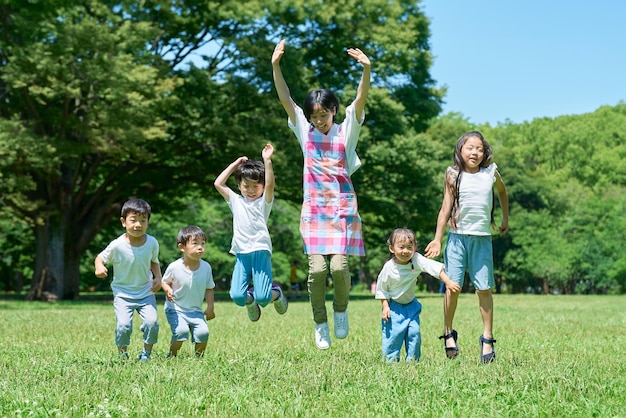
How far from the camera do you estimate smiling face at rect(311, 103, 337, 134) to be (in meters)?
6.96

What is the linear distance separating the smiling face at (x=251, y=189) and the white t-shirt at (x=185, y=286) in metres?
0.82

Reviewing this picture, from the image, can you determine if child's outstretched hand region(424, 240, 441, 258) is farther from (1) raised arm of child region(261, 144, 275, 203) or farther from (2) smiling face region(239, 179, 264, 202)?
(2) smiling face region(239, 179, 264, 202)

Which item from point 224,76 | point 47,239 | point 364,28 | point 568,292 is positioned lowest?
point 568,292

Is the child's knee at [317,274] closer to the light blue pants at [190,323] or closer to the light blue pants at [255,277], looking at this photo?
the light blue pants at [255,277]

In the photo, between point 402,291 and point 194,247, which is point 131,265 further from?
point 402,291

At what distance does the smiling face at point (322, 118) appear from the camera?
22.8ft

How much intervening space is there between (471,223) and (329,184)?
131 cm

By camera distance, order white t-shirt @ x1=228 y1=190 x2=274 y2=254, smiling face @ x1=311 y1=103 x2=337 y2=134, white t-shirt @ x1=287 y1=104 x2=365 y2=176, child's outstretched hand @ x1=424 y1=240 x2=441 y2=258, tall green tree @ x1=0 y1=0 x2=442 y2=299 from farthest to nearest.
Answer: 1. tall green tree @ x1=0 y1=0 x2=442 y2=299
2. white t-shirt @ x1=228 y1=190 x2=274 y2=254
3. white t-shirt @ x1=287 y1=104 x2=365 y2=176
4. smiling face @ x1=311 y1=103 x2=337 y2=134
5. child's outstretched hand @ x1=424 y1=240 x2=441 y2=258

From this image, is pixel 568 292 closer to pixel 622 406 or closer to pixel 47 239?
pixel 47 239

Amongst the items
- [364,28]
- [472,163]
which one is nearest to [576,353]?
[472,163]

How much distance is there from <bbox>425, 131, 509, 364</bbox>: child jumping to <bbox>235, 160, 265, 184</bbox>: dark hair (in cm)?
172

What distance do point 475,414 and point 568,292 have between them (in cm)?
5150

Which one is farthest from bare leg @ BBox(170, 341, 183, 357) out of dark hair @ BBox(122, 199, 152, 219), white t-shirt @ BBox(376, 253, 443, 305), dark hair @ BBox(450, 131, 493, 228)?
dark hair @ BBox(450, 131, 493, 228)

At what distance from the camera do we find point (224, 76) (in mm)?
26547
